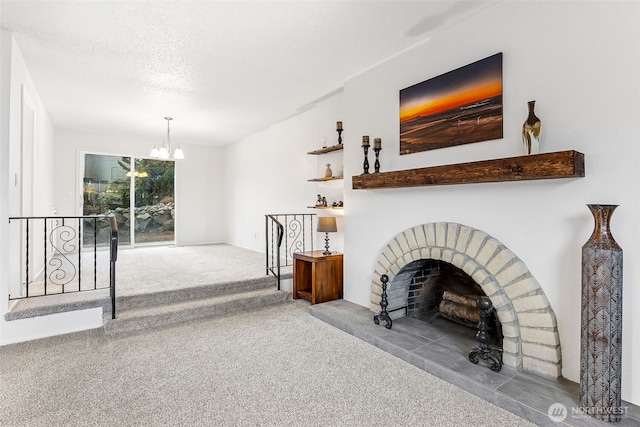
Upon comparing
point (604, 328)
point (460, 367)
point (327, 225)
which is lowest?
point (460, 367)

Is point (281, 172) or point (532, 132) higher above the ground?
point (281, 172)

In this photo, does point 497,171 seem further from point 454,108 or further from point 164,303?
point 164,303

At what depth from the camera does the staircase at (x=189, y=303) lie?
10.8ft

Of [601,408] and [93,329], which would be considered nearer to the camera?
[601,408]

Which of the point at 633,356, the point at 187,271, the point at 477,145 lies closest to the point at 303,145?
the point at 187,271

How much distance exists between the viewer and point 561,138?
84.7 inches

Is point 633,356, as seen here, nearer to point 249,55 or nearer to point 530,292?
point 530,292

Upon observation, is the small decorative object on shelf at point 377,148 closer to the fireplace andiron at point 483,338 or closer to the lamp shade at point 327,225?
the lamp shade at point 327,225

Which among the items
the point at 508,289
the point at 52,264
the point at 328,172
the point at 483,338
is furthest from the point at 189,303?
the point at 508,289

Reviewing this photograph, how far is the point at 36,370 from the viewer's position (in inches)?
96.3

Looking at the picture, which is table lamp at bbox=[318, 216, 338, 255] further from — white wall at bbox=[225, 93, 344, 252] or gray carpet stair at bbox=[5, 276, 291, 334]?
gray carpet stair at bbox=[5, 276, 291, 334]

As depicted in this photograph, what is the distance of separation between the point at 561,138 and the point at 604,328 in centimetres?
120

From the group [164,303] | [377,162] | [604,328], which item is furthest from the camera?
[164,303]

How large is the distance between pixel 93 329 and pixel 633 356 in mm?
4394
